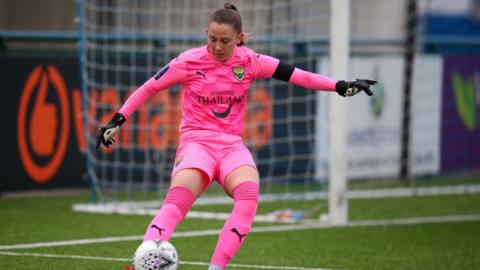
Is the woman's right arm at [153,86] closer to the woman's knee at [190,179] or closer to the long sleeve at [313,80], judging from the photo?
the woman's knee at [190,179]

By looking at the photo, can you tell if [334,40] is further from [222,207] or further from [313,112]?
[313,112]

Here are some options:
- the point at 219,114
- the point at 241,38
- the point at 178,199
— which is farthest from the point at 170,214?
the point at 241,38

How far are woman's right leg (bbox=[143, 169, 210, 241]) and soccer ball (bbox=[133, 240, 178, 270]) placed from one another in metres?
0.19

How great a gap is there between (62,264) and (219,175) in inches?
69.0

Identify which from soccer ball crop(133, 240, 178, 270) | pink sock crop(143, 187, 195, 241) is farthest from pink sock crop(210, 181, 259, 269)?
soccer ball crop(133, 240, 178, 270)

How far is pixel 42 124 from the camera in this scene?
43.4 ft

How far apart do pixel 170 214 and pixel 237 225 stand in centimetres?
45

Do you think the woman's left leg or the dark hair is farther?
the dark hair

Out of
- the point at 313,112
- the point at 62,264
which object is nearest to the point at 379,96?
the point at 313,112

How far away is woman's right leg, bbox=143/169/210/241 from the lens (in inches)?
267

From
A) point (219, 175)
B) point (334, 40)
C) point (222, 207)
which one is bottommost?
point (222, 207)

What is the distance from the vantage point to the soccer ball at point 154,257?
21.3ft

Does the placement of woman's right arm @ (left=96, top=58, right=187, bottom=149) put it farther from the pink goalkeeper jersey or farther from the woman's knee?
the woman's knee

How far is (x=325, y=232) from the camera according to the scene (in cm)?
1075
